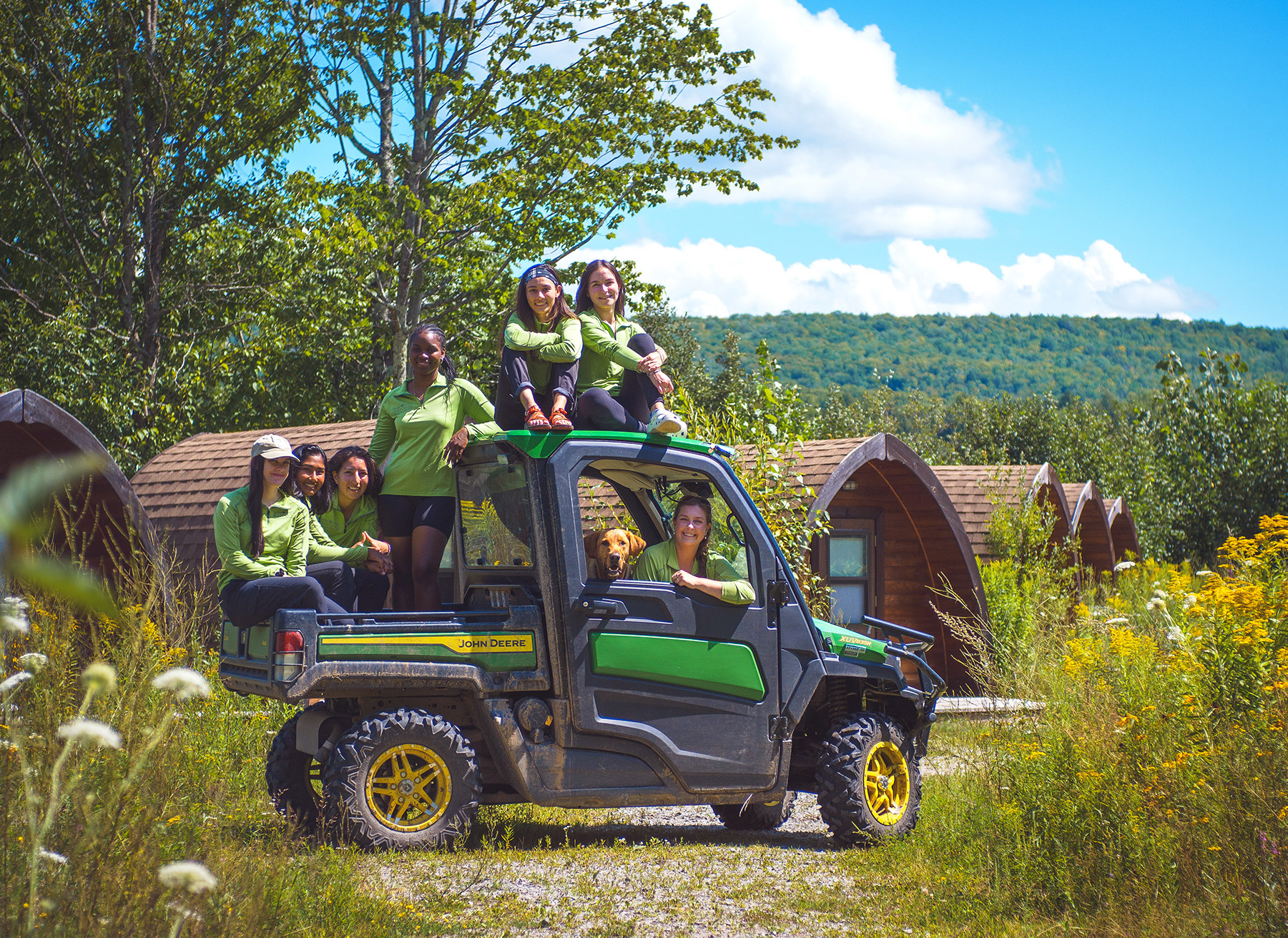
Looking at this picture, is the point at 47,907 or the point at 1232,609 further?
the point at 1232,609

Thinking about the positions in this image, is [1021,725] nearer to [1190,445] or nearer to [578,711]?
[578,711]

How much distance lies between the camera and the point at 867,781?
22.9 ft

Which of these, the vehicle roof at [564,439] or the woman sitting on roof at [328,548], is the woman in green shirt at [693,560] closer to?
the vehicle roof at [564,439]

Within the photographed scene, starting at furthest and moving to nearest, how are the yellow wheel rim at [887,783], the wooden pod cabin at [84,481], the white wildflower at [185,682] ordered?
the wooden pod cabin at [84,481] → the yellow wheel rim at [887,783] → the white wildflower at [185,682]

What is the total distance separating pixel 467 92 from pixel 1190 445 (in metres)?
20.6

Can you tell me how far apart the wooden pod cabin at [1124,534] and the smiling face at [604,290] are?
23.8 meters

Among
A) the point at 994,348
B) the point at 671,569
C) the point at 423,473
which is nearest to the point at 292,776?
the point at 423,473

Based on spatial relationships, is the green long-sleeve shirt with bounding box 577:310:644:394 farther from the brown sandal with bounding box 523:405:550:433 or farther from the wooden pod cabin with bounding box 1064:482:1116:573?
the wooden pod cabin with bounding box 1064:482:1116:573

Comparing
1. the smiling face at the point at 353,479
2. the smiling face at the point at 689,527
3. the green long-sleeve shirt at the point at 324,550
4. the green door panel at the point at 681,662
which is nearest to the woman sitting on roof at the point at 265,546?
the green long-sleeve shirt at the point at 324,550

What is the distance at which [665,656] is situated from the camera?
625cm

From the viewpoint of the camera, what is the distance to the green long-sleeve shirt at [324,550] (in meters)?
6.50

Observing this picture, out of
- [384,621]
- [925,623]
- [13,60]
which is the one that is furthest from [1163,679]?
[13,60]

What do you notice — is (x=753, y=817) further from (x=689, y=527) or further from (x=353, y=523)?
(x=353, y=523)

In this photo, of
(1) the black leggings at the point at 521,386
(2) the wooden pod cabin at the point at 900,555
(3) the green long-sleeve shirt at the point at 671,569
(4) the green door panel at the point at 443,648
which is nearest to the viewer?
(4) the green door panel at the point at 443,648
